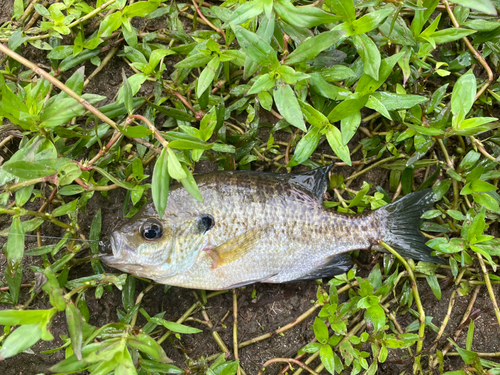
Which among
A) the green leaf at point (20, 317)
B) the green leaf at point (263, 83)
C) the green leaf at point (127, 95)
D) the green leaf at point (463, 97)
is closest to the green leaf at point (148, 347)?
the green leaf at point (20, 317)

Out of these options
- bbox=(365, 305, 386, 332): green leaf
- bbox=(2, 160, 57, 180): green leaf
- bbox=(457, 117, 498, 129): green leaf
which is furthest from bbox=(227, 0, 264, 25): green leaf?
bbox=(365, 305, 386, 332): green leaf

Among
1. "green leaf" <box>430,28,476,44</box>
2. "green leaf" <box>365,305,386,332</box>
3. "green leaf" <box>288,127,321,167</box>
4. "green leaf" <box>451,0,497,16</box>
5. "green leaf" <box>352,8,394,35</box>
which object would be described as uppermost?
"green leaf" <box>451,0,497,16</box>

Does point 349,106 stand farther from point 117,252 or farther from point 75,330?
point 75,330

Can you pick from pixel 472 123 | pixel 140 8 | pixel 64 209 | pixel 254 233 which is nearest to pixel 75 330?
pixel 64 209

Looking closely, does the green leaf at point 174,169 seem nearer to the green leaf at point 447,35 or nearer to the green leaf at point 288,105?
the green leaf at point 288,105

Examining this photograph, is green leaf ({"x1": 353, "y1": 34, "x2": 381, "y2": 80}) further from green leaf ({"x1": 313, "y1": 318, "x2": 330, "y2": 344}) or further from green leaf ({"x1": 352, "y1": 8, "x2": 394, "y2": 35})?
green leaf ({"x1": 313, "y1": 318, "x2": 330, "y2": 344})

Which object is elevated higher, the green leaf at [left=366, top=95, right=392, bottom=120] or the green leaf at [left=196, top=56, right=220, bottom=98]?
the green leaf at [left=196, top=56, right=220, bottom=98]

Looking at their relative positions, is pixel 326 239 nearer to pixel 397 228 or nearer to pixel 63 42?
pixel 397 228
